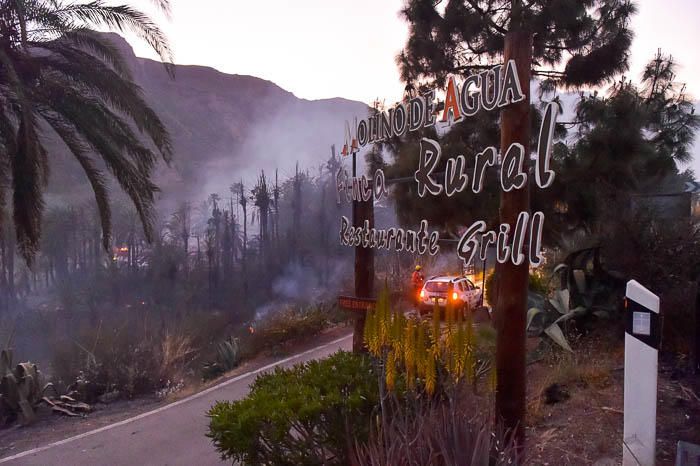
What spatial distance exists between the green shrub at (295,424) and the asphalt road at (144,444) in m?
2.34

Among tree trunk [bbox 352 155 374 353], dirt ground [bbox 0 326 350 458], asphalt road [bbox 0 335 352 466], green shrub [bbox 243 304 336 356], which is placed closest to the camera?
asphalt road [bbox 0 335 352 466]

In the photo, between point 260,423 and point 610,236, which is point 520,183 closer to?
point 260,423

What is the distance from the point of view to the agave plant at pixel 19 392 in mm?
9070

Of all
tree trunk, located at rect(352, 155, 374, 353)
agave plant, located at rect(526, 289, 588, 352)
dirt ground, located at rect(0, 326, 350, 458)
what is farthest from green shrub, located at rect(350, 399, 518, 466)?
dirt ground, located at rect(0, 326, 350, 458)

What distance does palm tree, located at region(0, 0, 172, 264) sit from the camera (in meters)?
8.16

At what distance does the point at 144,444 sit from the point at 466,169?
478 cm

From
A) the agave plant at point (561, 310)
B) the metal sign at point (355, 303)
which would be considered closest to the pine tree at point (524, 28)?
the agave plant at point (561, 310)

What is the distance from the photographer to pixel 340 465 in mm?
3670

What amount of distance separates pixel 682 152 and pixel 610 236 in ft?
26.6

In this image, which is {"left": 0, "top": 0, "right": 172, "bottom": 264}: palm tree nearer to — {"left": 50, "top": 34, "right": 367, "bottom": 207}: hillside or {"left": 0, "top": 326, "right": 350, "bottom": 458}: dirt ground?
{"left": 0, "top": 326, "right": 350, "bottom": 458}: dirt ground

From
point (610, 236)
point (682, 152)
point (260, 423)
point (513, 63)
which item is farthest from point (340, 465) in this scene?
point (682, 152)

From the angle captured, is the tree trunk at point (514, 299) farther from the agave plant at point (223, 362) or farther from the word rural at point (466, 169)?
the agave plant at point (223, 362)

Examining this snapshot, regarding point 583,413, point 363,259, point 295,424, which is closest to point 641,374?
point 583,413

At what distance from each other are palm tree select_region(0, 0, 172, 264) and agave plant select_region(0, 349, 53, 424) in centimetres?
202
